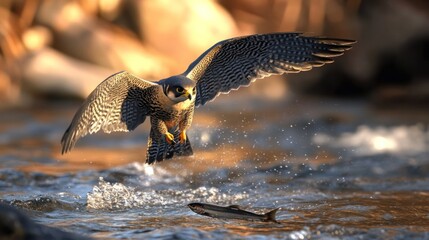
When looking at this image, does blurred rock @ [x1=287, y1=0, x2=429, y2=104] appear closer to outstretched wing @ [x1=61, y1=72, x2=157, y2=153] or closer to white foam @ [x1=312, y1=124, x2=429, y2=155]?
white foam @ [x1=312, y1=124, x2=429, y2=155]

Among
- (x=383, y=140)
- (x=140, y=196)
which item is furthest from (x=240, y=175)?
(x=383, y=140)

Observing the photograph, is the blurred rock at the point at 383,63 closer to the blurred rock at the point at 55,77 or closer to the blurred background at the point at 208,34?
the blurred background at the point at 208,34

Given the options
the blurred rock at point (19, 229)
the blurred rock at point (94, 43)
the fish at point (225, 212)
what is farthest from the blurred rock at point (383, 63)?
the blurred rock at point (19, 229)

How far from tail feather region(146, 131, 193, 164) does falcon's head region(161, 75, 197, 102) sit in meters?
0.41

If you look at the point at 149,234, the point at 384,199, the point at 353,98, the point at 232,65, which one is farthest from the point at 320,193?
the point at 353,98

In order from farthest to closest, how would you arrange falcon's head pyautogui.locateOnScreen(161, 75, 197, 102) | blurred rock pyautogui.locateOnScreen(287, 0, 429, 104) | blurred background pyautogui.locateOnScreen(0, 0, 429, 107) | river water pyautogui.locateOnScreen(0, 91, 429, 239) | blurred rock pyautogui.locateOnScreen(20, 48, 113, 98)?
blurred rock pyautogui.locateOnScreen(287, 0, 429, 104), blurred background pyautogui.locateOnScreen(0, 0, 429, 107), blurred rock pyautogui.locateOnScreen(20, 48, 113, 98), falcon's head pyautogui.locateOnScreen(161, 75, 197, 102), river water pyautogui.locateOnScreen(0, 91, 429, 239)

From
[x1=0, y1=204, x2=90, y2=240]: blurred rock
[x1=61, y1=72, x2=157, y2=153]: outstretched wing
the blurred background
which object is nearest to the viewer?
[x1=0, y1=204, x2=90, y2=240]: blurred rock

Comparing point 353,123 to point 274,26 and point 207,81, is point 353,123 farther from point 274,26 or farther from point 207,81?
point 207,81

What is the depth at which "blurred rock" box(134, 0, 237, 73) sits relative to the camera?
45.1 ft

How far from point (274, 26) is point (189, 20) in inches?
54.9

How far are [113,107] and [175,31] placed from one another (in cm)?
756

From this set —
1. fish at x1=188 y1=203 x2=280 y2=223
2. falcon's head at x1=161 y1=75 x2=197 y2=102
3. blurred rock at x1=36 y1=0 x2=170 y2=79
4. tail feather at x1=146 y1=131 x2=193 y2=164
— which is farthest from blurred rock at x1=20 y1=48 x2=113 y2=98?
A: fish at x1=188 y1=203 x2=280 y2=223

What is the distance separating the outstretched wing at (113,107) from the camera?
6.04 m

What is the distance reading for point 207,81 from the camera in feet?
22.0
